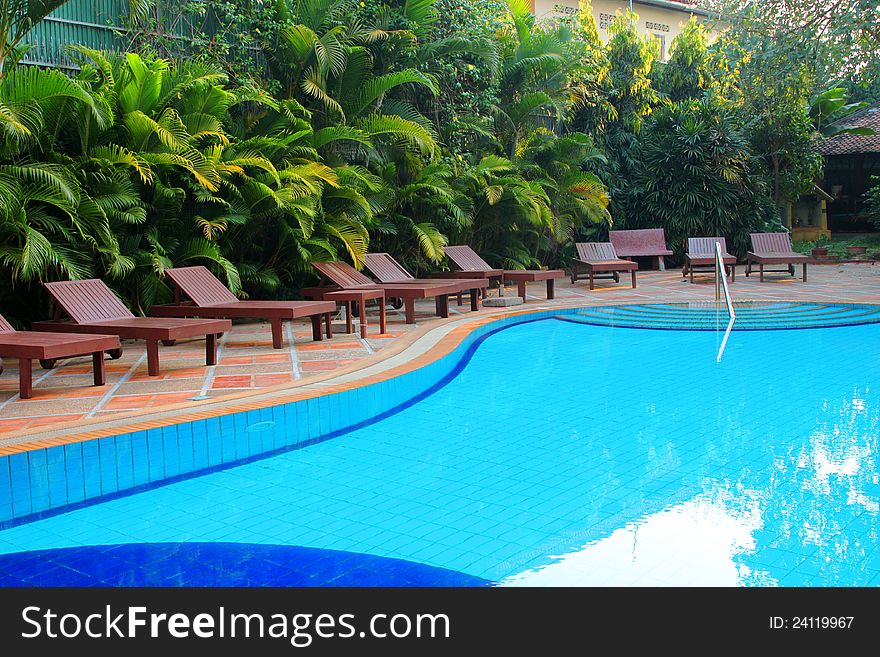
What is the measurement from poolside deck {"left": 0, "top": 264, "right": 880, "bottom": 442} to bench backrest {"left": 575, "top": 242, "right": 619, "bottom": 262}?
9.09ft

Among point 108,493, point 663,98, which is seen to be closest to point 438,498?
point 108,493

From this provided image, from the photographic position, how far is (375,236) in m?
13.6

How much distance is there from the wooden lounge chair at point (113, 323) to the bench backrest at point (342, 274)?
2692 millimetres

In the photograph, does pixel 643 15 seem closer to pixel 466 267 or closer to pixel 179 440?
pixel 466 267

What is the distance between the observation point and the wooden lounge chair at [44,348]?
6.15 meters

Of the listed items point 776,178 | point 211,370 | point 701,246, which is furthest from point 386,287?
point 776,178

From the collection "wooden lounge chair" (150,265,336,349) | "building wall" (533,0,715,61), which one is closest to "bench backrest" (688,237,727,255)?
"wooden lounge chair" (150,265,336,349)

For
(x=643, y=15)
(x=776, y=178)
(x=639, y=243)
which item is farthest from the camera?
(x=643, y=15)

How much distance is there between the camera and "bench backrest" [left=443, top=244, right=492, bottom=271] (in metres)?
13.0

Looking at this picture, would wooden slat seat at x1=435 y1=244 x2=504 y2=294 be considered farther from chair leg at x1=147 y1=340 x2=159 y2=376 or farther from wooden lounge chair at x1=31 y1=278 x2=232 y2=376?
chair leg at x1=147 y1=340 x2=159 y2=376

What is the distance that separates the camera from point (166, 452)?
5078 millimetres

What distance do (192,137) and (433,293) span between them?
10.4 ft

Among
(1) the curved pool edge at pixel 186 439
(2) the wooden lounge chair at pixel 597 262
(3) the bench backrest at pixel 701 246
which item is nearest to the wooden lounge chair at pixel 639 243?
(3) the bench backrest at pixel 701 246

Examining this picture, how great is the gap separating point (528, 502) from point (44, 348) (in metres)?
3.59
